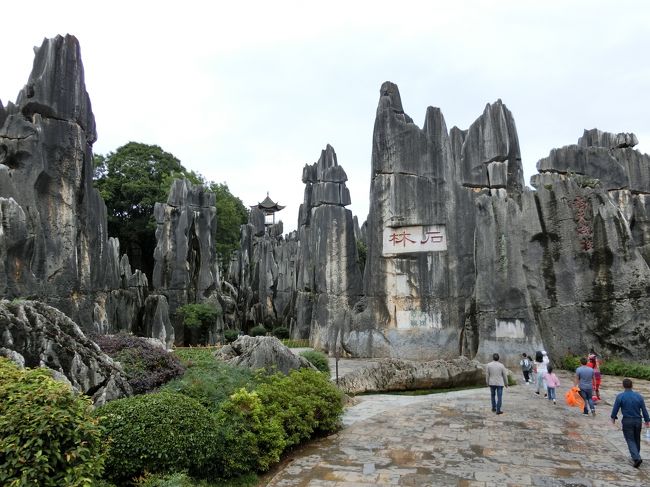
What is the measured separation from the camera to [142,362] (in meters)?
8.31

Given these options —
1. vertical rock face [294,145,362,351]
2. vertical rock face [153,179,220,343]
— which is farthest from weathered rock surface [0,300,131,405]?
vertical rock face [153,179,220,343]

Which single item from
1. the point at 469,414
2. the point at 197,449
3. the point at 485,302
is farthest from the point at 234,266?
the point at 197,449

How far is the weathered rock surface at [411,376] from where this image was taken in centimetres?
1211

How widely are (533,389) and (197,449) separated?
9737 millimetres

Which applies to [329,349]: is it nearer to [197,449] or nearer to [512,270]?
[512,270]

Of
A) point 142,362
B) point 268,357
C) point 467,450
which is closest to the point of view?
point 467,450

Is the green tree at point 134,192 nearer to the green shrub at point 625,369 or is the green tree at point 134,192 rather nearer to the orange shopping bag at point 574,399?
the green shrub at point 625,369

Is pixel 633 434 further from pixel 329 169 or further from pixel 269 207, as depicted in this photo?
pixel 269 207

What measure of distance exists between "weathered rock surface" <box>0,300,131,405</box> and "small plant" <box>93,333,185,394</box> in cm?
54

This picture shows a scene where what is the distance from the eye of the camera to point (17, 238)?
11.3 metres

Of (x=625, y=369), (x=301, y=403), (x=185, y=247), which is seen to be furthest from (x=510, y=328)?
(x=185, y=247)

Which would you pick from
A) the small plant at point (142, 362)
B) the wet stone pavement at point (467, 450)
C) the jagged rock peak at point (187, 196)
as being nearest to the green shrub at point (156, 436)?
the wet stone pavement at point (467, 450)

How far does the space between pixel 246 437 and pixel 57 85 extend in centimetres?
1175

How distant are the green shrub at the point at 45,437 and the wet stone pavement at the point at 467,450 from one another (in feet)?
9.50
